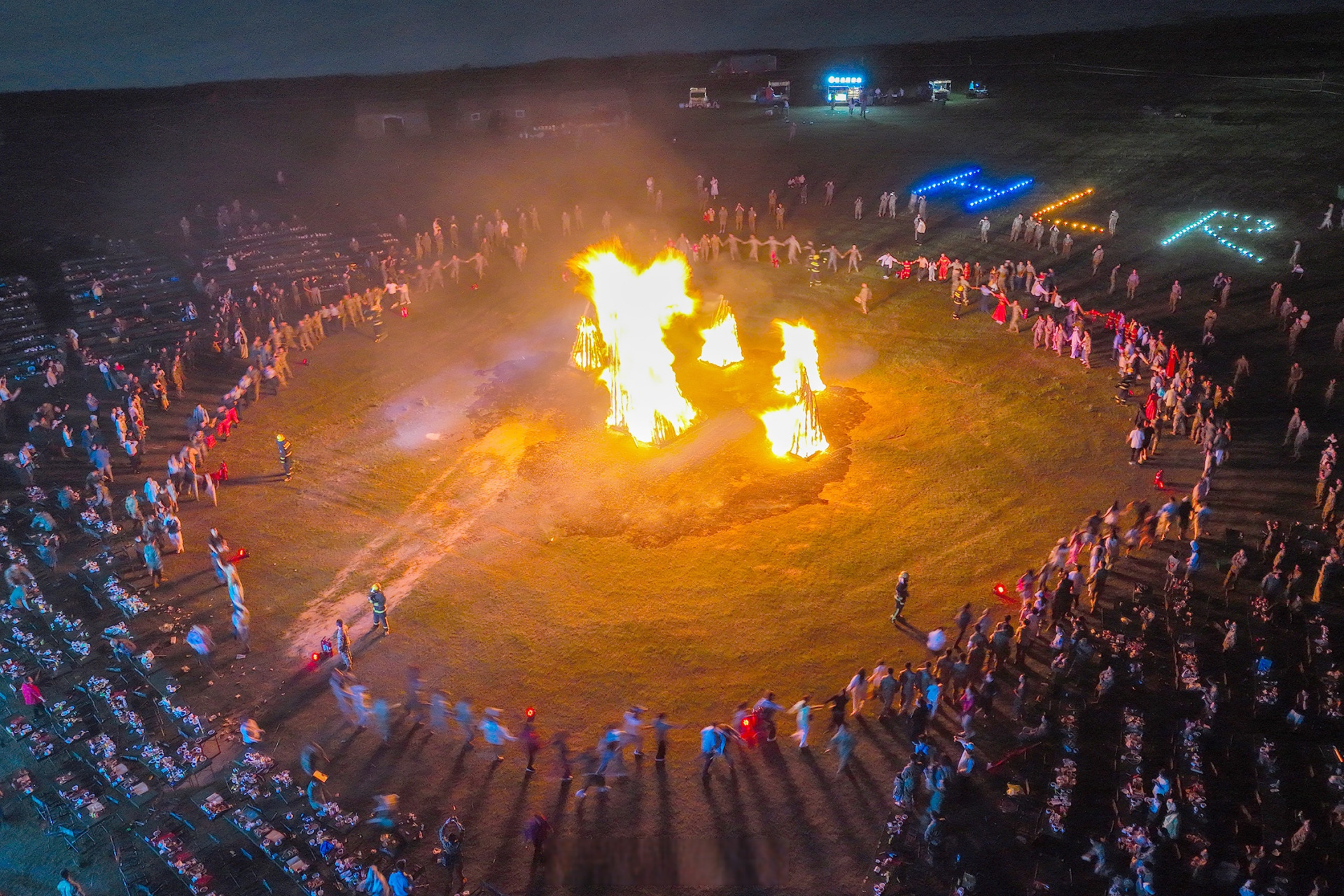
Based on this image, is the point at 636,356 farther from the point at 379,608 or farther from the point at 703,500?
the point at 379,608

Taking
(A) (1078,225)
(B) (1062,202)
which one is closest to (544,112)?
(B) (1062,202)

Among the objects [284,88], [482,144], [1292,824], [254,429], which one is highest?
[284,88]

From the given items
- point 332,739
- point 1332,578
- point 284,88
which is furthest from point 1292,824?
point 284,88

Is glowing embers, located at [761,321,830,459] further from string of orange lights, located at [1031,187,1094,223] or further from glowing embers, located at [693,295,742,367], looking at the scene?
string of orange lights, located at [1031,187,1094,223]

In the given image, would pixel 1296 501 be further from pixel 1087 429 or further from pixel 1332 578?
pixel 1087 429

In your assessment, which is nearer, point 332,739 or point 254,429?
point 332,739

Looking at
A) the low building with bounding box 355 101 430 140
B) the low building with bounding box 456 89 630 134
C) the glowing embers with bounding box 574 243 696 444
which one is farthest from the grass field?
the low building with bounding box 355 101 430 140

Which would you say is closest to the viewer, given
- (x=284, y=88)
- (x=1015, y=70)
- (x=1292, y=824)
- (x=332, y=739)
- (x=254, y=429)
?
(x=1292, y=824)

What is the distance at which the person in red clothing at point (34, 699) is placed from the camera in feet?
60.7

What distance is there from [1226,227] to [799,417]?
2450 centimetres

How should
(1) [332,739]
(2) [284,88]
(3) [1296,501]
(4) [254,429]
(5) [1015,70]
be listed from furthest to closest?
(2) [284,88] < (5) [1015,70] < (4) [254,429] < (3) [1296,501] < (1) [332,739]

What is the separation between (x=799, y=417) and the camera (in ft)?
89.4

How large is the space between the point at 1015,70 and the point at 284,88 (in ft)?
169

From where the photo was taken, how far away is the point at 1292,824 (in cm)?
1502
